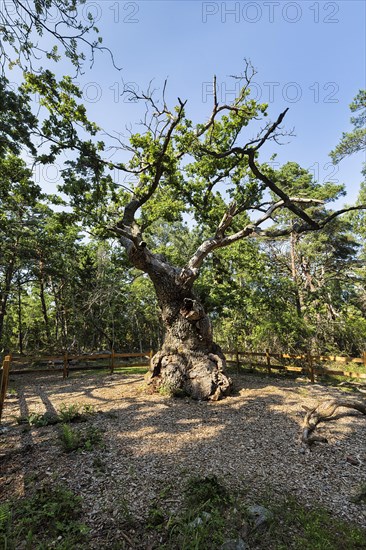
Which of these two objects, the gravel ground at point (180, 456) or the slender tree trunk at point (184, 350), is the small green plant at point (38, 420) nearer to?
the gravel ground at point (180, 456)

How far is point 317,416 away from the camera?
5.52m

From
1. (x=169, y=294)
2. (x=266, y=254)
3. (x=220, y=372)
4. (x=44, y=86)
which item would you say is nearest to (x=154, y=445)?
(x=220, y=372)

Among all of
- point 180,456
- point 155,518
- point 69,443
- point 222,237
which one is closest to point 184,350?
point 222,237

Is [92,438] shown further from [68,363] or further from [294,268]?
[294,268]

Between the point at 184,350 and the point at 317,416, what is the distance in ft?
13.3

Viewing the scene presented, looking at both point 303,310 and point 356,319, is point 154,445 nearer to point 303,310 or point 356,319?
point 303,310

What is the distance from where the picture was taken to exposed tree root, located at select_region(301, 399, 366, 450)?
15.8ft

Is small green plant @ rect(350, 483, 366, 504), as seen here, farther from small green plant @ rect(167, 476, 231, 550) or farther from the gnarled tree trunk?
the gnarled tree trunk

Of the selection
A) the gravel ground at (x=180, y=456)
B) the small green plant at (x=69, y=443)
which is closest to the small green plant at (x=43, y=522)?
the gravel ground at (x=180, y=456)

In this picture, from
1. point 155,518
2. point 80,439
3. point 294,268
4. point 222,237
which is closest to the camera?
point 155,518

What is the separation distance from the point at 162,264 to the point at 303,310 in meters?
8.63

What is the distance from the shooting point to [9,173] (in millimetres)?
9656

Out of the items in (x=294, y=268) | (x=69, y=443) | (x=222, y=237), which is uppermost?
(x=294, y=268)

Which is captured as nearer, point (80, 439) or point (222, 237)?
point (80, 439)
